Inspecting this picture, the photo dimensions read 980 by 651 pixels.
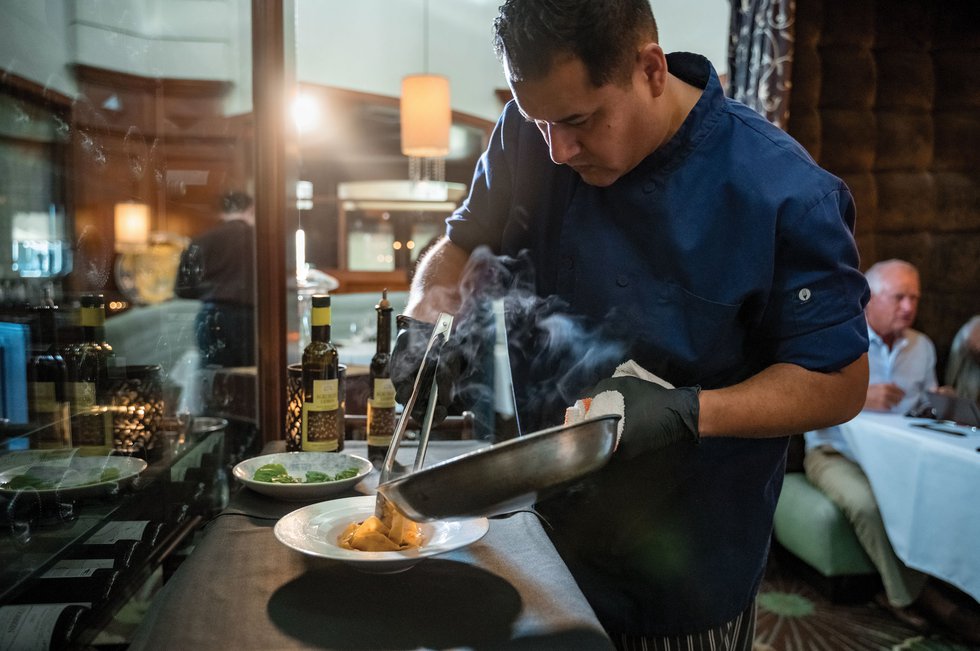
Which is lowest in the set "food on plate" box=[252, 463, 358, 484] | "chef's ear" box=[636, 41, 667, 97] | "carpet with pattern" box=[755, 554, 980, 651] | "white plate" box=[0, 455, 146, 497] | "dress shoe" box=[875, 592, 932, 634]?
"carpet with pattern" box=[755, 554, 980, 651]

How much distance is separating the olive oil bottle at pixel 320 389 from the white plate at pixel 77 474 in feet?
1.19

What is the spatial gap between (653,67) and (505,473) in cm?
72

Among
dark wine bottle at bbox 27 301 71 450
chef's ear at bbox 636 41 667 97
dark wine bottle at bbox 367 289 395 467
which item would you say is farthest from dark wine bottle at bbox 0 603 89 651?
chef's ear at bbox 636 41 667 97

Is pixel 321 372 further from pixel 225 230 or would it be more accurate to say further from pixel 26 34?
pixel 26 34

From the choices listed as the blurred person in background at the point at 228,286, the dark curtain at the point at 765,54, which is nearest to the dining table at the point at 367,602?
the blurred person in background at the point at 228,286

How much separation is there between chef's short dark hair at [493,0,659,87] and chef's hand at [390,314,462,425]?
45 cm

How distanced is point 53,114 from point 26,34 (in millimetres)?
115

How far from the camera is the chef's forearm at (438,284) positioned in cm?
152

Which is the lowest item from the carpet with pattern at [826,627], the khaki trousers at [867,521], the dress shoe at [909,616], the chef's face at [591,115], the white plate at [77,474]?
the carpet with pattern at [826,627]

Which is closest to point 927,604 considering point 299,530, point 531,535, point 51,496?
point 531,535

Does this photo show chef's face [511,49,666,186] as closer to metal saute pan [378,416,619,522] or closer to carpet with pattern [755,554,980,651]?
metal saute pan [378,416,619,522]

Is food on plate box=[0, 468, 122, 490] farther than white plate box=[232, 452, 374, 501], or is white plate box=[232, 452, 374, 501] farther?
white plate box=[232, 452, 374, 501]

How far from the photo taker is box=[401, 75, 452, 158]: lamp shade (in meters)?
4.91

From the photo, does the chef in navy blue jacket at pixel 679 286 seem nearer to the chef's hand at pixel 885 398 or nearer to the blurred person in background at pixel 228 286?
the blurred person in background at pixel 228 286
